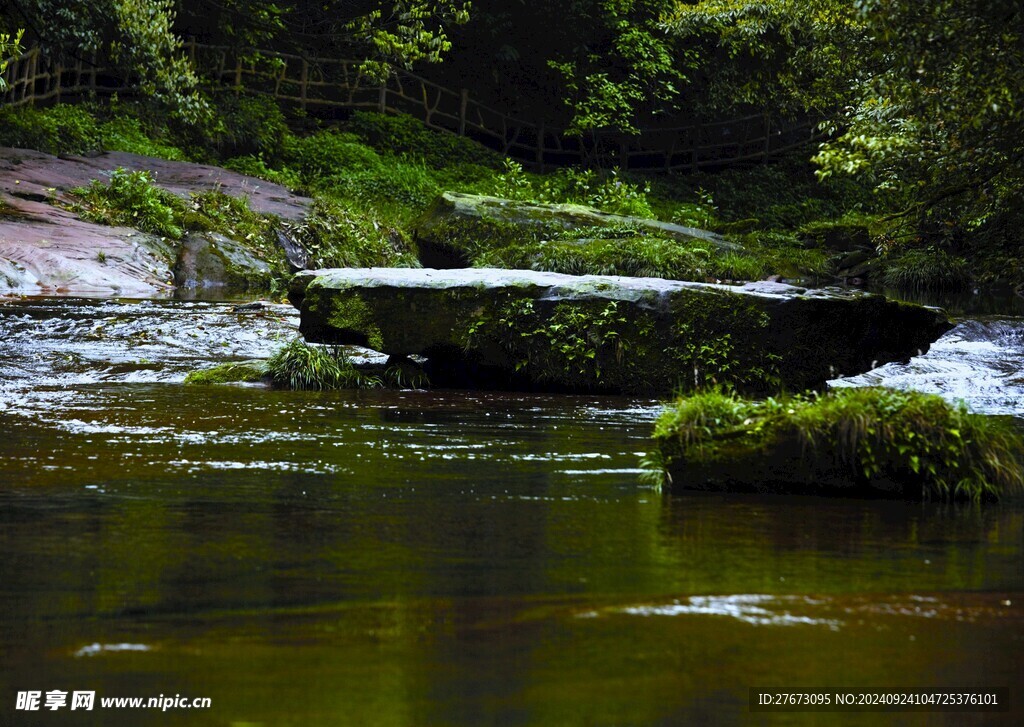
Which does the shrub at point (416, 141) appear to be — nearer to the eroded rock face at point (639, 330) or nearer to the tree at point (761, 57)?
the tree at point (761, 57)

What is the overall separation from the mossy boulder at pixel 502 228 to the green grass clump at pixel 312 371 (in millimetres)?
8161

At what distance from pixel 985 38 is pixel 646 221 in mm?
11688

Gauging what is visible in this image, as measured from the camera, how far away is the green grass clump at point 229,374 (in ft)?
28.9

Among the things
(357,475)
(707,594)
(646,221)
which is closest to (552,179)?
(646,221)

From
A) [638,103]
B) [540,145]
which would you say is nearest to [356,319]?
[540,145]

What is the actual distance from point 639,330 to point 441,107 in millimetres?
25305

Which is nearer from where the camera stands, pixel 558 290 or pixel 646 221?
pixel 558 290

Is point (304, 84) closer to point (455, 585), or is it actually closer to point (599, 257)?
point (599, 257)

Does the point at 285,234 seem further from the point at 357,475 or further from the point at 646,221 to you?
the point at 357,475

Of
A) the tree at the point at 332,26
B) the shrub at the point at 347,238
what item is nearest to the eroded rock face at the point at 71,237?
the shrub at the point at 347,238

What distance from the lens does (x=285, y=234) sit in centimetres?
1864

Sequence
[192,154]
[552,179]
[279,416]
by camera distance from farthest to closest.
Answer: [552,179] < [192,154] < [279,416]

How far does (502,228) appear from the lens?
17812mm

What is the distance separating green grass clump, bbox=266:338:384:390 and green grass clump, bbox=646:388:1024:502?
4.44 meters
